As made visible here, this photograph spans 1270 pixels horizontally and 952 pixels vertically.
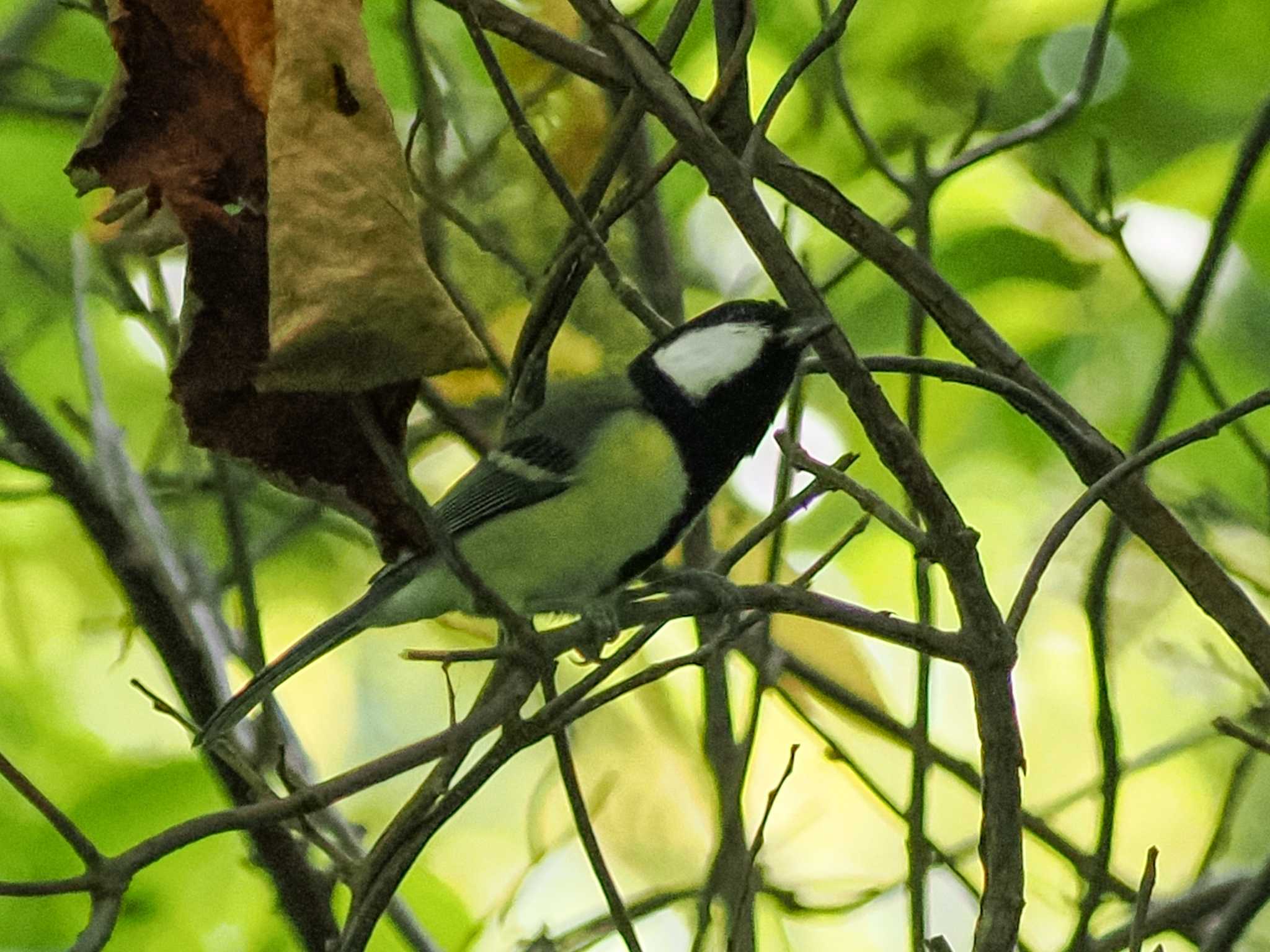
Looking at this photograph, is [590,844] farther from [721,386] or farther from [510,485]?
[721,386]

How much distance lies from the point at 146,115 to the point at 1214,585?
0.63m

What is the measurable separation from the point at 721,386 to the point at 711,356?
0.03 meters

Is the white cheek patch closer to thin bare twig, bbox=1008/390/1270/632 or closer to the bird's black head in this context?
the bird's black head

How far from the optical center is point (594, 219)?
968 mm

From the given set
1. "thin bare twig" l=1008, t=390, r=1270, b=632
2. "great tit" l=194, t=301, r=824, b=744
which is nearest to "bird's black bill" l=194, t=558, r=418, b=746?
"great tit" l=194, t=301, r=824, b=744

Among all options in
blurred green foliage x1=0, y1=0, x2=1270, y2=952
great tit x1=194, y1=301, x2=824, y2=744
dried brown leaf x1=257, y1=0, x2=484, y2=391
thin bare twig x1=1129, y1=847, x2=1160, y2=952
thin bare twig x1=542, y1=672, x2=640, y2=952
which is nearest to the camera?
dried brown leaf x1=257, y1=0, x2=484, y2=391

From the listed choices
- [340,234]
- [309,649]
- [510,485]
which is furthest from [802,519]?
[340,234]

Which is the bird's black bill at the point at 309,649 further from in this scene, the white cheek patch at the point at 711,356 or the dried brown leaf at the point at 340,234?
the dried brown leaf at the point at 340,234

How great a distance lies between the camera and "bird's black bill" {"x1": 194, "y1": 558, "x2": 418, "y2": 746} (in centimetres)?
93

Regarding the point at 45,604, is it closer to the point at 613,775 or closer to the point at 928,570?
the point at 613,775

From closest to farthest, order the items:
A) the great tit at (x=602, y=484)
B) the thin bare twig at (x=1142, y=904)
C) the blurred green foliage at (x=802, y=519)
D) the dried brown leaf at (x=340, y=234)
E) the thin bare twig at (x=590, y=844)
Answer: the dried brown leaf at (x=340, y=234)
the thin bare twig at (x=1142, y=904)
the thin bare twig at (x=590, y=844)
the great tit at (x=602, y=484)
the blurred green foliage at (x=802, y=519)

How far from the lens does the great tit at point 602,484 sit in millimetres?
1184

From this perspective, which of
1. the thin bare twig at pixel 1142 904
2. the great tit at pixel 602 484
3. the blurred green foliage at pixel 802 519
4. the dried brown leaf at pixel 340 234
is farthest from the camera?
the blurred green foliage at pixel 802 519

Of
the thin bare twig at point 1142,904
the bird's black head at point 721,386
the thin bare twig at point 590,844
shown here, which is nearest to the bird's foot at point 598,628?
the thin bare twig at point 590,844
